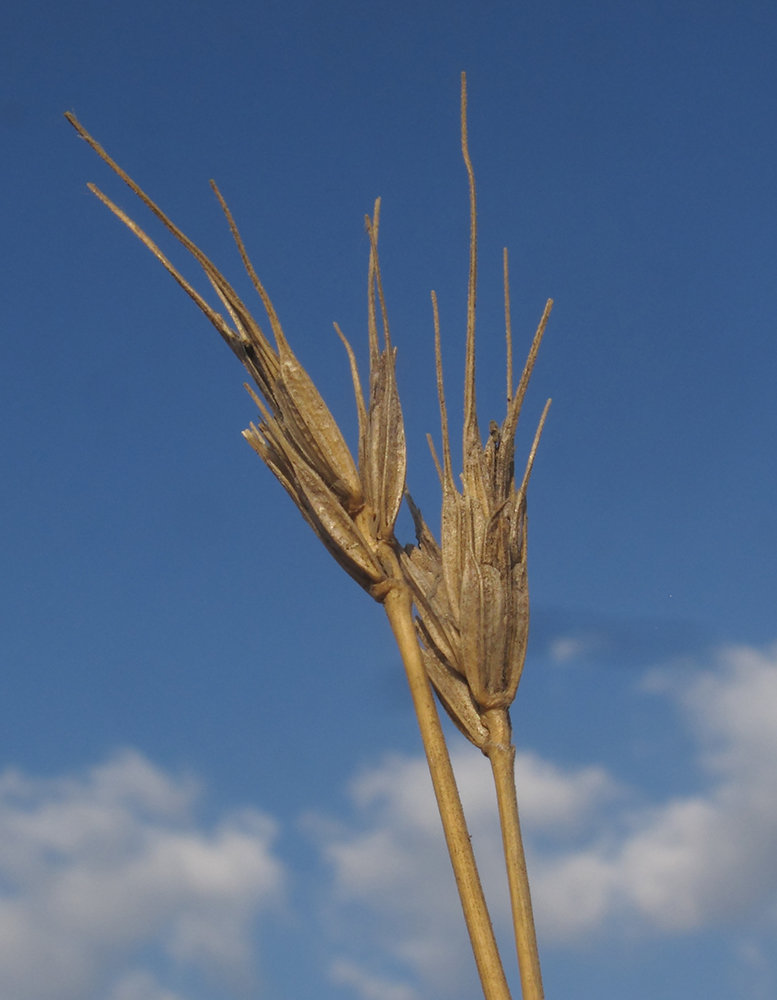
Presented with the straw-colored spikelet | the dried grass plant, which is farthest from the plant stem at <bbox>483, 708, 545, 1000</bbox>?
the straw-colored spikelet

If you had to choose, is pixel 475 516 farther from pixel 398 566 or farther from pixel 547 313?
pixel 547 313

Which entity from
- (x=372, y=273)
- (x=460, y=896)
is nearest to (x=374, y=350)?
(x=372, y=273)

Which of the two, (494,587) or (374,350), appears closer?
(494,587)

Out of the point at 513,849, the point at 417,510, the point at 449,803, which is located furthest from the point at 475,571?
the point at 513,849

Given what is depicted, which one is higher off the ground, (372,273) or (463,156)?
(463,156)

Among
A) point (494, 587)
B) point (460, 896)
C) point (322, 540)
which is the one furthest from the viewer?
point (322, 540)

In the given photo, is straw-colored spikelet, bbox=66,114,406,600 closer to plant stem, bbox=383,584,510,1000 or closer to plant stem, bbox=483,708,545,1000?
plant stem, bbox=383,584,510,1000
